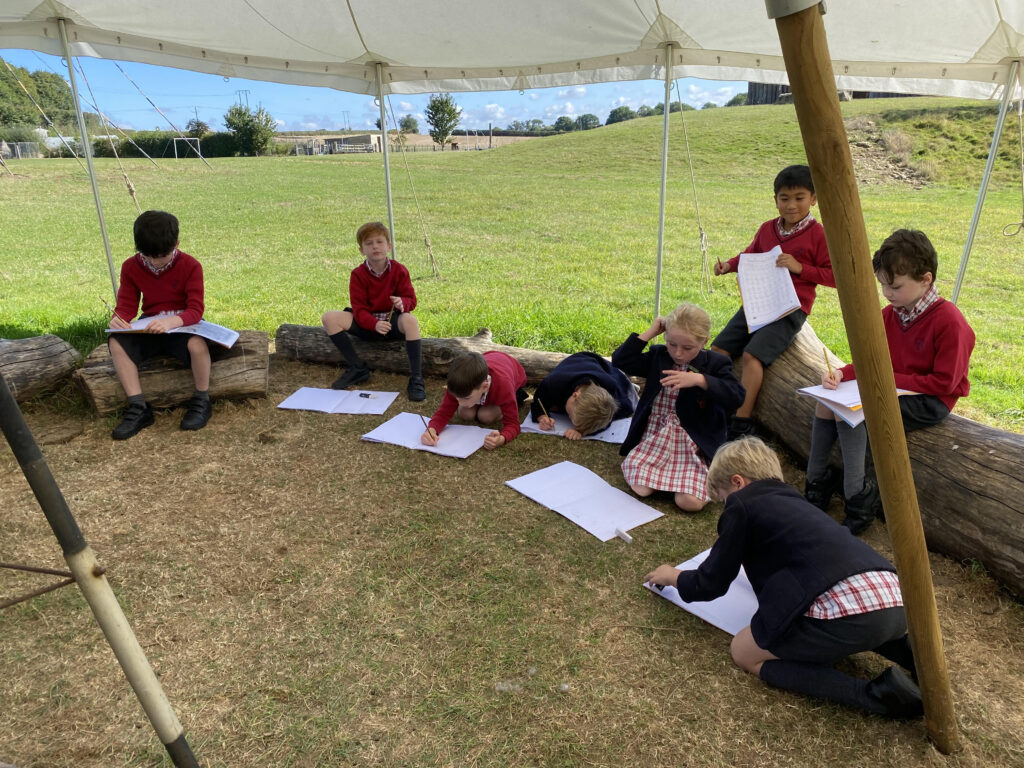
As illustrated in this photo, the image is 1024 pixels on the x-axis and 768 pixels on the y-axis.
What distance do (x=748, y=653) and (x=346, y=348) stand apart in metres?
3.58

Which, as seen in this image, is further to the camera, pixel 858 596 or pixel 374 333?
pixel 374 333

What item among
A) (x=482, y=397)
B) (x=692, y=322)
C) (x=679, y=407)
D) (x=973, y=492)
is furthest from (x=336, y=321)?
(x=973, y=492)

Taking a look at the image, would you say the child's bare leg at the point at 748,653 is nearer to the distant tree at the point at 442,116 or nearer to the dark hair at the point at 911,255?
the dark hair at the point at 911,255

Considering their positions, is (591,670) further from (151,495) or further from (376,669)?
(151,495)

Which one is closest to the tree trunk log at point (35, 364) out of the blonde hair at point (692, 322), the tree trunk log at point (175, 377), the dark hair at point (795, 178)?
the tree trunk log at point (175, 377)

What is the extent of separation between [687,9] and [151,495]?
4.34m

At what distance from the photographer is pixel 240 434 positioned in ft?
13.4

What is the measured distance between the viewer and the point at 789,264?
381 centimetres

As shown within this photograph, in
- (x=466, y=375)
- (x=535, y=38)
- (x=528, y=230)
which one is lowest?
(x=528, y=230)

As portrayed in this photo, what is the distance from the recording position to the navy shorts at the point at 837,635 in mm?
1960

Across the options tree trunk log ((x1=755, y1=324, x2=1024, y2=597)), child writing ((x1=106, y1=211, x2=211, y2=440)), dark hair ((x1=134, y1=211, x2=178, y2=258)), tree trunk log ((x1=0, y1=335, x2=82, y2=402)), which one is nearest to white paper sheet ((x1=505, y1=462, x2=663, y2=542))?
tree trunk log ((x1=755, y1=324, x2=1024, y2=597))

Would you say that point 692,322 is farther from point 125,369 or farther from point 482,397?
point 125,369

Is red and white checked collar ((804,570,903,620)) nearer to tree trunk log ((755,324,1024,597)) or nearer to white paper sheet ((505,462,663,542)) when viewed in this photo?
tree trunk log ((755,324,1024,597))

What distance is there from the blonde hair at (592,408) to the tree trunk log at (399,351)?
79 centimetres
